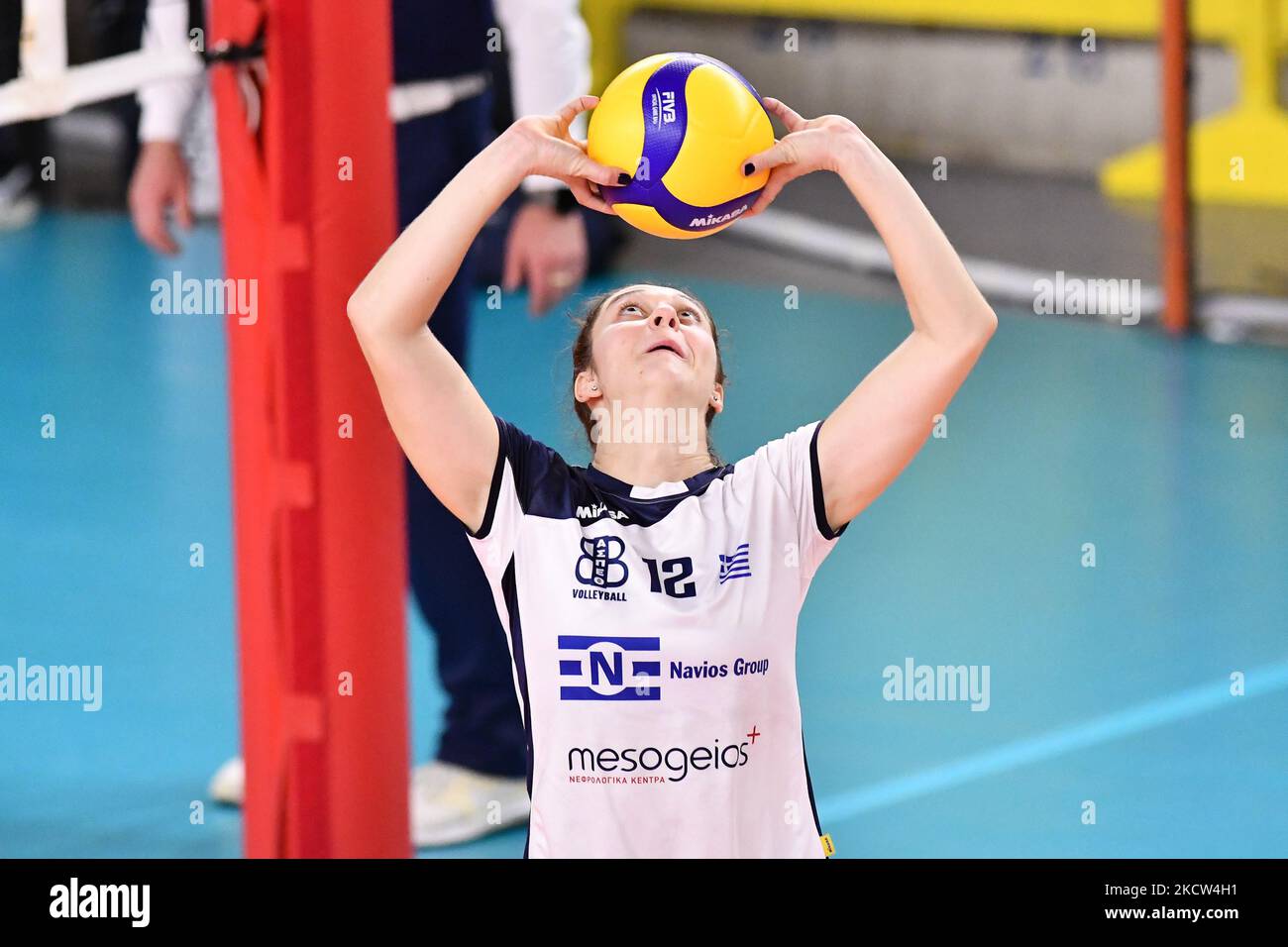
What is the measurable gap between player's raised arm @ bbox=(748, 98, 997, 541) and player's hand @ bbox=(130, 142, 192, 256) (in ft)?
5.16

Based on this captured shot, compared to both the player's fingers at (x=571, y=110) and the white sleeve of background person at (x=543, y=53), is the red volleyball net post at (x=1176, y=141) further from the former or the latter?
the player's fingers at (x=571, y=110)

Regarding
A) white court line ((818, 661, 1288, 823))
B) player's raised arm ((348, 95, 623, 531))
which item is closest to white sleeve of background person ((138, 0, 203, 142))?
player's raised arm ((348, 95, 623, 531))

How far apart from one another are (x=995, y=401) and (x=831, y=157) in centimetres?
466

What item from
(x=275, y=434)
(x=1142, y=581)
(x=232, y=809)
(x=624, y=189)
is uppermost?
(x=624, y=189)

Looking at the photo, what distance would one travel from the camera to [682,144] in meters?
2.63

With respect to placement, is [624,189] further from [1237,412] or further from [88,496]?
[1237,412]

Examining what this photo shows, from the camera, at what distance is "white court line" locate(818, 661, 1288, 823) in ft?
13.9

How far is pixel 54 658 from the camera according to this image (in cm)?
495

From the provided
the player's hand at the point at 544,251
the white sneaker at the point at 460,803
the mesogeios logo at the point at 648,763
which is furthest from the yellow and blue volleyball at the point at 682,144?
the white sneaker at the point at 460,803

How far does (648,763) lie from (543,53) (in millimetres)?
1751

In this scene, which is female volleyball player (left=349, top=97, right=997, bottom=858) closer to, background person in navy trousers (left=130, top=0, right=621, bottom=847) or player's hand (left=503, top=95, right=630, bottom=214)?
player's hand (left=503, top=95, right=630, bottom=214)

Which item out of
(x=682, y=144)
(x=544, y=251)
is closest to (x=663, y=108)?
(x=682, y=144)

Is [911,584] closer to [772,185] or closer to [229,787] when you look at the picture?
[229,787]
